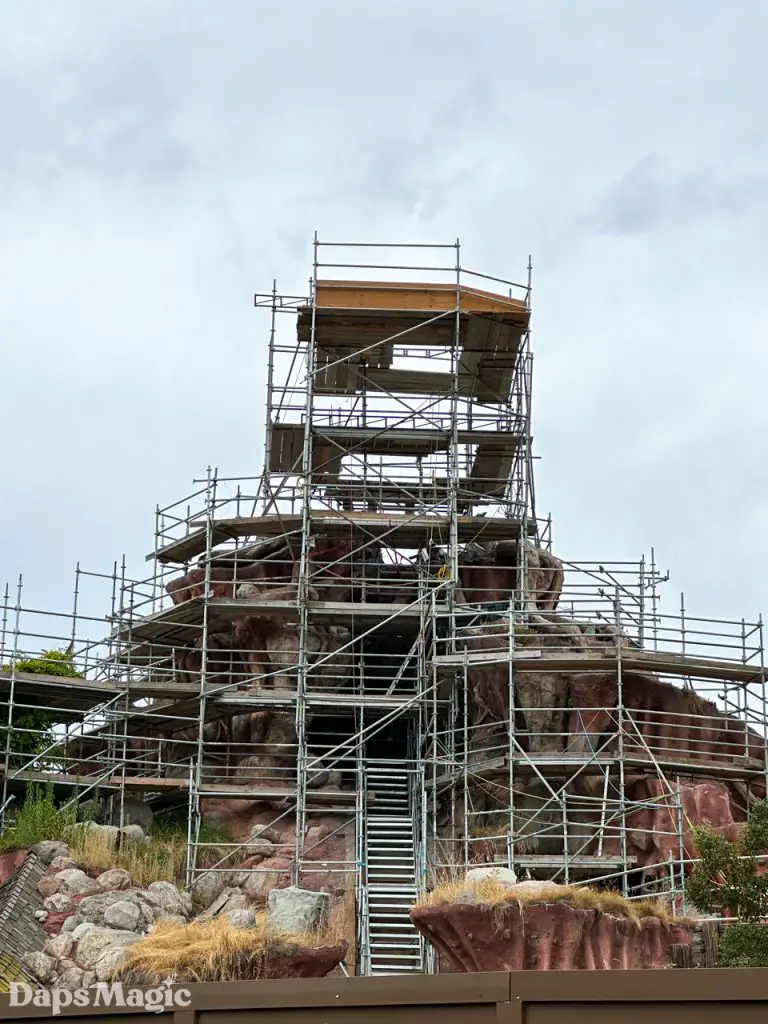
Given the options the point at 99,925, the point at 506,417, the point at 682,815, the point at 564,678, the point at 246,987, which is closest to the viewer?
the point at 246,987

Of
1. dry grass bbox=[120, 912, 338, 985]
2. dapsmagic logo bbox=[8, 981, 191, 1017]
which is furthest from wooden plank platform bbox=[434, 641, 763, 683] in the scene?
dapsmagic logo bbox=[8, 981, 191, 1017]

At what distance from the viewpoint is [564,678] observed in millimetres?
31172

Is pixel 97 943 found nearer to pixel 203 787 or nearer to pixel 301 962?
pixel 301 962

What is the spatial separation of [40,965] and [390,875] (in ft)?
27.0

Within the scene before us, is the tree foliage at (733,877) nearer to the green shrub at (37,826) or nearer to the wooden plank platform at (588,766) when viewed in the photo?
the wooden plank platform at (588,766)

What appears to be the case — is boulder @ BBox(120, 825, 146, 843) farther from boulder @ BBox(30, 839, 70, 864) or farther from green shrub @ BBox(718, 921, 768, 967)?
Result: green shrub @ BBox(718, 921, 768, 967)

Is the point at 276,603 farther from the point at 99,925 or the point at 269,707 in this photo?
the point at 99,925

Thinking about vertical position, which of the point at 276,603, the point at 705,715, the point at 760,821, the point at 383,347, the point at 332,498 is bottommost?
the point at 760,821

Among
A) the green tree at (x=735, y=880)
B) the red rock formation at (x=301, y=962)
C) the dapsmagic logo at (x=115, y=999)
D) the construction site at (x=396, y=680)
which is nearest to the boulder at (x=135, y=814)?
the construction site at (x=396, y=680)

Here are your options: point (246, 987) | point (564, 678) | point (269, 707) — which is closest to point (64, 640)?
point (269, 707)

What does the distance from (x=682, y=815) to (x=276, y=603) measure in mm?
8915

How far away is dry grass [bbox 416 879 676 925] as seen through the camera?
21.1 meters

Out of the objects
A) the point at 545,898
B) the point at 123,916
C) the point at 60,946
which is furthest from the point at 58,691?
the point at 545,898

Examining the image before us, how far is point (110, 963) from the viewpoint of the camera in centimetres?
2009
